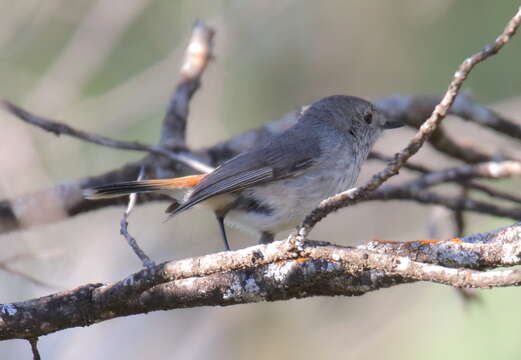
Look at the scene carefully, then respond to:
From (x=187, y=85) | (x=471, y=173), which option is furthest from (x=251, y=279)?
(x=187, y=85)

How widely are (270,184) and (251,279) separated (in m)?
1.64

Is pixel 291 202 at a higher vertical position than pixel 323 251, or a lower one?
higher

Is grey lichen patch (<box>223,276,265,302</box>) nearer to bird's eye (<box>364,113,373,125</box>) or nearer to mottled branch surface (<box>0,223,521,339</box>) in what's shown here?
mottled branch surface (<box>0,223,521,339</box>)

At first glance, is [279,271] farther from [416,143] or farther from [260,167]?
[260,167]

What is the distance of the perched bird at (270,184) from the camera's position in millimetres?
3848

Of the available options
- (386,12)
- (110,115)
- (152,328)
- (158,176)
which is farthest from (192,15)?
(152,328)

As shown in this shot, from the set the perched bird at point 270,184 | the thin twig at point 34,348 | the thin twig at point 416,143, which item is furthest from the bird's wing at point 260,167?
the thin twig at point 416,143

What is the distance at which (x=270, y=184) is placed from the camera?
13.2ft

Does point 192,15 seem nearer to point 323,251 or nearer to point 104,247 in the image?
point 104,247

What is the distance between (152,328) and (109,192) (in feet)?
10.6

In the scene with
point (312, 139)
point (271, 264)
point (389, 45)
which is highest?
point (389, 45)

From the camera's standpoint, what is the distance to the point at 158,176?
14.6ft

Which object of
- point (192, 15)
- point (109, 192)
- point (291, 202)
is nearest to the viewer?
point (109, 192)

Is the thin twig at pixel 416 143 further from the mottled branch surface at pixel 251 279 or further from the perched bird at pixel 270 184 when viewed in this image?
the perched bird at pixel 270 184
